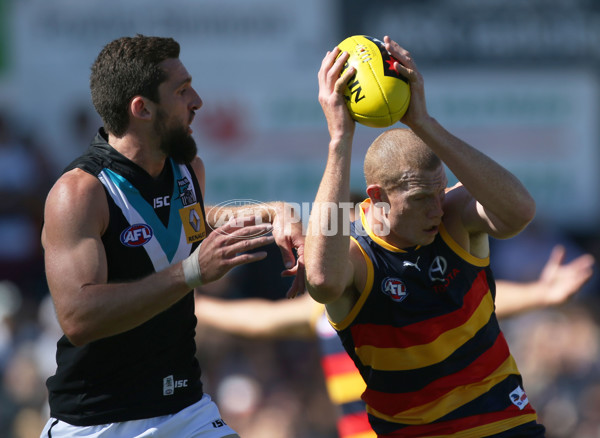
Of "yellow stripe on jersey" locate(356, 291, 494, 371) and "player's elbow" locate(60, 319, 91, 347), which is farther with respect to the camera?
"yellow stripe on jersey" locate(356, 291, 494, 371)

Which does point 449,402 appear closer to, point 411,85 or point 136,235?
point 411,85

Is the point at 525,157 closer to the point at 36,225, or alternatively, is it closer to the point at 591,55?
the point at 591,55

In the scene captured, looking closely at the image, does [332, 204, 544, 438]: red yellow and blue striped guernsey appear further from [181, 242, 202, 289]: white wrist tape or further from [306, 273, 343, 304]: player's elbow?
[181, 242, 202, 289]: white wrist tape

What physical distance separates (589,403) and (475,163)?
5705 mm

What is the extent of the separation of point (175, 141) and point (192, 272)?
90cm

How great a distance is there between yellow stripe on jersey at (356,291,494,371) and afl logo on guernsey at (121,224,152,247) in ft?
3.94

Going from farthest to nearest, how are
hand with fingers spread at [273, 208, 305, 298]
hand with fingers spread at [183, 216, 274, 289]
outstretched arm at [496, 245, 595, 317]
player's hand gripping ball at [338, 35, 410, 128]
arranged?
1. outstretched arm at [496, 245, 595, 317]
2. hand with fingers spread at [273, 208, 305, 298]
3. player's hand gripping ball at [338, 35, 410, 128]
4. hand with fingers spread at [183, 216, 274, 289]

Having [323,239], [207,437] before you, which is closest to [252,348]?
[207,437]

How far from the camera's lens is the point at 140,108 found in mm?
4480

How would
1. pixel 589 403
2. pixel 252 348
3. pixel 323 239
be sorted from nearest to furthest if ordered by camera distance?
pixel 323 239, pixel 589 403, pixel 252 348

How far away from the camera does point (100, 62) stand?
14.8 ft

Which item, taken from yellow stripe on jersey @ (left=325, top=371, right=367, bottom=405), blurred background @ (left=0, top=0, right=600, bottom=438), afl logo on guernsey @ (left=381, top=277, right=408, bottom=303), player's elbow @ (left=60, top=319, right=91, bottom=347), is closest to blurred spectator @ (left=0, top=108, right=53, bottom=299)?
blurred background @ (left=0, top=0, right=600, bottom=438)

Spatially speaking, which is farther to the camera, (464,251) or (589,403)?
(589,403)

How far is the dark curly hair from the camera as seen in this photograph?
4461mm
